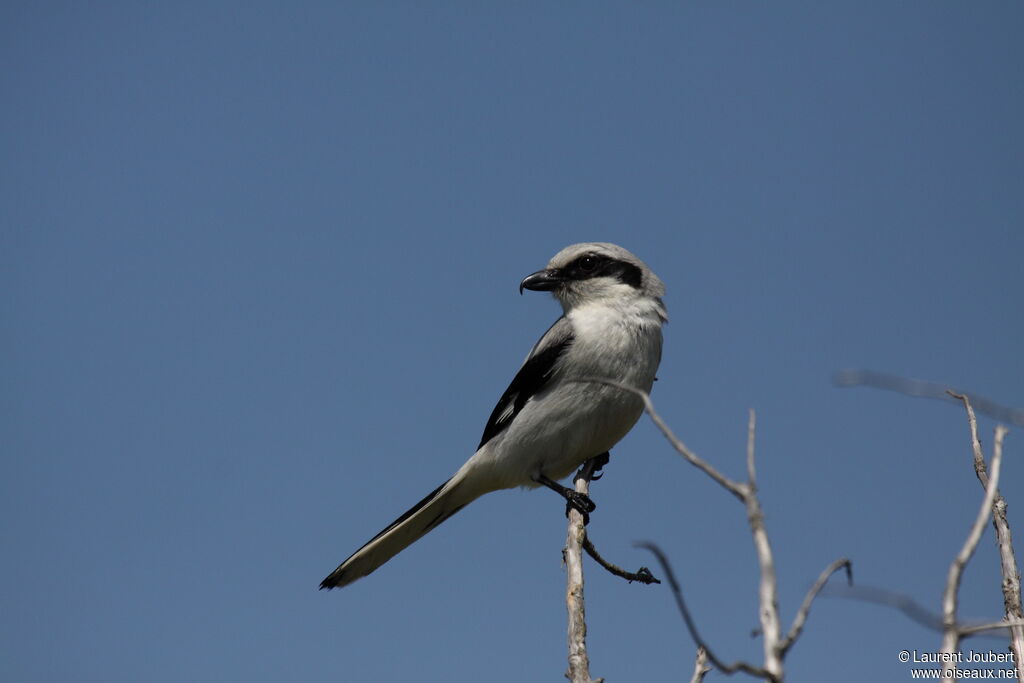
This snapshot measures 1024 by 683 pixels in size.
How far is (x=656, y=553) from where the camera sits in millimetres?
2178

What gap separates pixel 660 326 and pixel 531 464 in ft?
4.19

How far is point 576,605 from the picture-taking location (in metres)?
3.68

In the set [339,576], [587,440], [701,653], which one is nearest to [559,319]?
[587,440]

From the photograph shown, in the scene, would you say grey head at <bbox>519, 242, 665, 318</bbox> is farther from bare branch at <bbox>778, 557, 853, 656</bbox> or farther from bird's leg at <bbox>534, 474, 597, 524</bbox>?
bare branch at <bbox>778, 557, 853, 656</bbox>

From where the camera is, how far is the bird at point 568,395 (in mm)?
6055

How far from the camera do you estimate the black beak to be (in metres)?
6.83

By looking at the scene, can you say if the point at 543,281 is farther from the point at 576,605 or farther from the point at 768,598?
the point at 768,598

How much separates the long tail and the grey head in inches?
58.4

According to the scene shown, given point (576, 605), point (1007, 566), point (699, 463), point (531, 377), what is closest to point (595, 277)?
point (531, 377)

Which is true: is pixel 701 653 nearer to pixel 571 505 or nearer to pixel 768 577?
pixel 768 577

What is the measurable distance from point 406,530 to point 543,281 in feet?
6.61

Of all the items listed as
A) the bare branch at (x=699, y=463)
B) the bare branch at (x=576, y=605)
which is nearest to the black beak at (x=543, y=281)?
the bare branch at (x=576, y=605)

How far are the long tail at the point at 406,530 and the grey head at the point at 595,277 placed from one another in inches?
58.4

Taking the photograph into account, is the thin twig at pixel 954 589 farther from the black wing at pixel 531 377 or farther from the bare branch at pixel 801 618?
the black wing at pixel 531 377
